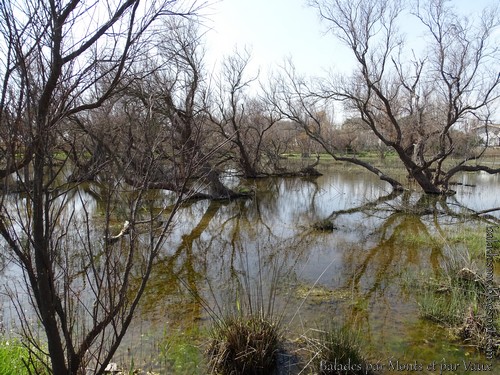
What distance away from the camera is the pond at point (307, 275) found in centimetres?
409

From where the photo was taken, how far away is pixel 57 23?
2061 millimetres

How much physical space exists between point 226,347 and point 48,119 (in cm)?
279

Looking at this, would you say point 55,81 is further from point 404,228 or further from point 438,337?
point 404,228

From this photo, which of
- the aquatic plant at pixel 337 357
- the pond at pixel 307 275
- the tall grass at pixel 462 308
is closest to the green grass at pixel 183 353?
the pond at pixel 307 275

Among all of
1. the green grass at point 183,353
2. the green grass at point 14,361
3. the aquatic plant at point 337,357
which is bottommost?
the green grass at point 183,353

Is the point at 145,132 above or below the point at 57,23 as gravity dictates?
below

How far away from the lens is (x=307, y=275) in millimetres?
6676

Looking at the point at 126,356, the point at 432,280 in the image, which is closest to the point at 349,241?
the point at 432,280

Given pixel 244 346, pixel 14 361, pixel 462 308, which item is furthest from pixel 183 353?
pixel 462 308

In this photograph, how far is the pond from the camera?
4094 millimetres

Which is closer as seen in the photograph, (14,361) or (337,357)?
(14,361)

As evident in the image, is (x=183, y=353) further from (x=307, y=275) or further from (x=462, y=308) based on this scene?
(x=462, y=308)

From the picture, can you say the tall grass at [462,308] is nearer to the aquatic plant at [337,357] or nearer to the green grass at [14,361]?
the aquatic plant at [337,357]

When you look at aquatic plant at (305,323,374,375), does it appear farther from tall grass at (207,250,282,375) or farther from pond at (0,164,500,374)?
tall grass at (207,250,282,375)
